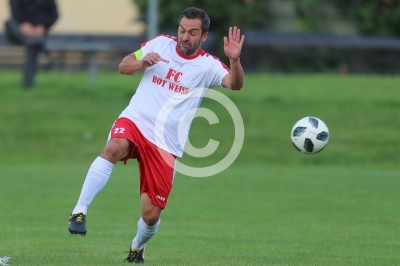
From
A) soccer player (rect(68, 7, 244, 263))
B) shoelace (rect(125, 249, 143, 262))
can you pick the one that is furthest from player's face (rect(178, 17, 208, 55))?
shoelace (rect(125, 249, 143, 262))

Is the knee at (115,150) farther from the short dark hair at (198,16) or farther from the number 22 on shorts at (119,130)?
the short dark hair at (198,16)

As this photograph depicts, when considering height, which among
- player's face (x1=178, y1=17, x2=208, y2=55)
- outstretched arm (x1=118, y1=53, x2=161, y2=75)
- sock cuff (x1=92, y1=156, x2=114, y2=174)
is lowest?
sock cuff (x1=92, y1=156, x2=114, y2=174)

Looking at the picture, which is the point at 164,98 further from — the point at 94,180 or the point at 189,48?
the point at 94,180

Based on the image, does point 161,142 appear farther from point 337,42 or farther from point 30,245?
point 337,42

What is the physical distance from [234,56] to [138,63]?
899 mm

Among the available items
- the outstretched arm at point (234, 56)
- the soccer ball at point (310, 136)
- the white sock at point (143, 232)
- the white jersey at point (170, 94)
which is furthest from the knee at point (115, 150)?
the soccer ball at point (310, 136)

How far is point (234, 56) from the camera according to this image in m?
8.67

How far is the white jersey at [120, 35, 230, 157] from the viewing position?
8.83 metres

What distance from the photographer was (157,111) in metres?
8.83

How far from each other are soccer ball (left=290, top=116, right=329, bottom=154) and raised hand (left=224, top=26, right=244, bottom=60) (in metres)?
1.41

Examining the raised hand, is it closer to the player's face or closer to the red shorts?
the player's face

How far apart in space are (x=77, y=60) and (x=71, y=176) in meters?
14.6

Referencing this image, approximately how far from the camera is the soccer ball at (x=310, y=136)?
9.55m

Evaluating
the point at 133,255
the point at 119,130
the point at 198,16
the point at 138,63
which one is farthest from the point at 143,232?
the point at 198,16
